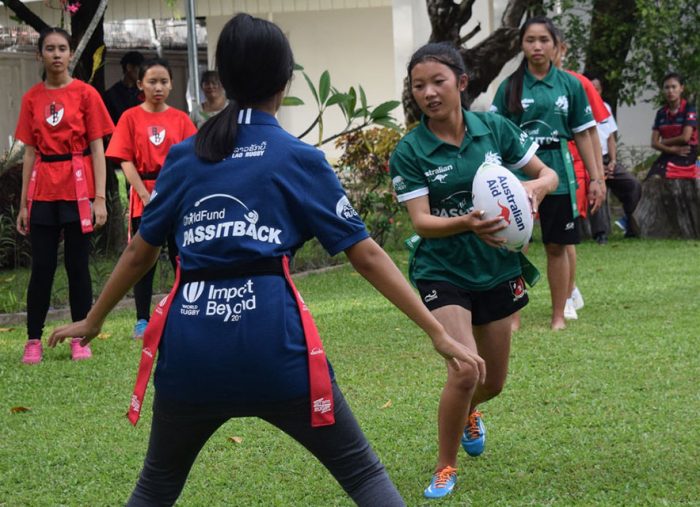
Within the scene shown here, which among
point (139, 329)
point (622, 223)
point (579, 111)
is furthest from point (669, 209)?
point (139, 329)

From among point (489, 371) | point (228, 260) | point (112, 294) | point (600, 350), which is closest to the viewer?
point (228, 260)

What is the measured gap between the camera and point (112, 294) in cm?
339

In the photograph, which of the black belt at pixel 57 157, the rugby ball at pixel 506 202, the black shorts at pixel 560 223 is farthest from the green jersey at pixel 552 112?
the rugby ball at pixel 506 202

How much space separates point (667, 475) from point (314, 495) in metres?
1.35

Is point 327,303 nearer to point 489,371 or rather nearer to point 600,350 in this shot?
point 600,350

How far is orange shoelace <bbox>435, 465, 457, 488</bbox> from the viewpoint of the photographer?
4.68 metres

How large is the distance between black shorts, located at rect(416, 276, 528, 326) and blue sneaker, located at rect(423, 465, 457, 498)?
1.93ft

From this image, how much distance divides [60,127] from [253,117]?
4491 millimetres

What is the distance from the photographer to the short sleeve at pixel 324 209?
3.19 m

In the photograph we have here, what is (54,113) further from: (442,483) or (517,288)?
(442,483)

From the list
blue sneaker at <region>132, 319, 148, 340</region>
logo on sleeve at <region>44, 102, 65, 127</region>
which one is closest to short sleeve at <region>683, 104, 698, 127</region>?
blue sneaker at <region>132, 319, 148, 340</region>

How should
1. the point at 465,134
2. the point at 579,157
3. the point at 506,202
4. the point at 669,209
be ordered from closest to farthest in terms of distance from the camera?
the point at 506,202 < the point at 465,134 < the point at 579,157 < the point at 669,209

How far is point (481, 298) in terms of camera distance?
190 inches

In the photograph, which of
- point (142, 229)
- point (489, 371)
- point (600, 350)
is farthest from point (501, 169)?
point (600, 350)
